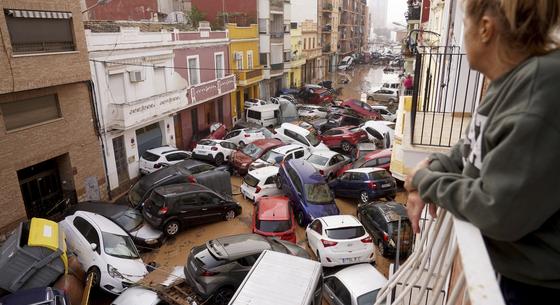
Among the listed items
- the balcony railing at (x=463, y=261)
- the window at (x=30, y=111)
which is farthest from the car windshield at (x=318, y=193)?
the balcony railing at (x=463, y=261)

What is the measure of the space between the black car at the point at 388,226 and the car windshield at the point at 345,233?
3.61 ft

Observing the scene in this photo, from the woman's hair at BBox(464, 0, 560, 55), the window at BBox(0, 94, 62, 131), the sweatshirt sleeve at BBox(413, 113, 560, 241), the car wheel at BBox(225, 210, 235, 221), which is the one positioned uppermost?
the woman's hair at BBox(464, 0, 560, 55)

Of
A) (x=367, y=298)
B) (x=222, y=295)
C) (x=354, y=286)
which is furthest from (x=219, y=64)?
(x=367, y=298)

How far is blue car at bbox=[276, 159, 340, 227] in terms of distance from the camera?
13250 mm

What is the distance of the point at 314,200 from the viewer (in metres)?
13.4

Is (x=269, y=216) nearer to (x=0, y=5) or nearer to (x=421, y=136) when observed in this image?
(x=421, y=136)

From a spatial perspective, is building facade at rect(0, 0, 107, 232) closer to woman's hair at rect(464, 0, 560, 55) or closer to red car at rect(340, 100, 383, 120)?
woman's hair at rect(464, 0, 560, 55)

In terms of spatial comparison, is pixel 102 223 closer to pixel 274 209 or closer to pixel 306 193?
pixel 274 209

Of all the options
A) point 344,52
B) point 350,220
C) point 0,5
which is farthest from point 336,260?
point 344,52

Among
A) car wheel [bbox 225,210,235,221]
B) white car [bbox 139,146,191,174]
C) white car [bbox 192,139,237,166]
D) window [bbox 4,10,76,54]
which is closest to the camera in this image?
window [bbox 4,10,76,54]

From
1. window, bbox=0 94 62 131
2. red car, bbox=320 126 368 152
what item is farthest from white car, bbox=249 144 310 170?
window, bbox=0 94 62 131

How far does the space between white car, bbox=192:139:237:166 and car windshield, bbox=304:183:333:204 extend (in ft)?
22.3

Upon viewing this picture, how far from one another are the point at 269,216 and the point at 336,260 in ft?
8.40

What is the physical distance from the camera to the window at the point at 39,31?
11.6m
